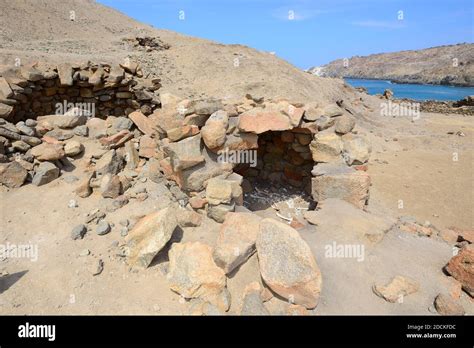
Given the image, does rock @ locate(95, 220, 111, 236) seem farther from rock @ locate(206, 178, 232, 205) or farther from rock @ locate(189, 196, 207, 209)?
rock @ locate(206, 178, 232, 205)

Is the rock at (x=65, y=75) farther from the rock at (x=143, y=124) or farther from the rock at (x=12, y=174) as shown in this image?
the rock at (x=12, y=174)

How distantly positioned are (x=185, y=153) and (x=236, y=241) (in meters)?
1.85

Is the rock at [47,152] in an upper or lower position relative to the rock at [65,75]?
lower

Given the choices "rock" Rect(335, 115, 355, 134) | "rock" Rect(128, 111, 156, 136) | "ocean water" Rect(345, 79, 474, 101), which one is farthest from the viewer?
"ocean water" Rect(345, 79, 474, 101)

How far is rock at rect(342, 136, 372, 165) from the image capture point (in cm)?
558

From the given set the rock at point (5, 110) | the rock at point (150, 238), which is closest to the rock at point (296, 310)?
the rock at point (150, 238)

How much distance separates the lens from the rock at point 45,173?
5.14m

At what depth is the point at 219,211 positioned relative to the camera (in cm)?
455

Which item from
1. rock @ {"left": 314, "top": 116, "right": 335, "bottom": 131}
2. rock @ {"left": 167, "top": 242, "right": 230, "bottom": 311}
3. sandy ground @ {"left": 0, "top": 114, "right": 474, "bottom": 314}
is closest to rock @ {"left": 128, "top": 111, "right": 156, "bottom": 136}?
sandy ground @ {"left": 0, "top": 114, "right": 474, "bottom": 314}

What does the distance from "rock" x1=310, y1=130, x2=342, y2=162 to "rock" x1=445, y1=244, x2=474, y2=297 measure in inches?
102

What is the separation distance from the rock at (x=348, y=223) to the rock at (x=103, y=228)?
121 inches

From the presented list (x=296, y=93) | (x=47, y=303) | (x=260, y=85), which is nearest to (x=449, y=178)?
(x=296, y=93)

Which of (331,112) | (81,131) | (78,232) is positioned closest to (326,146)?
(331,112)

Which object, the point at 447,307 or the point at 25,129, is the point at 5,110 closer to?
the point at 25,129
